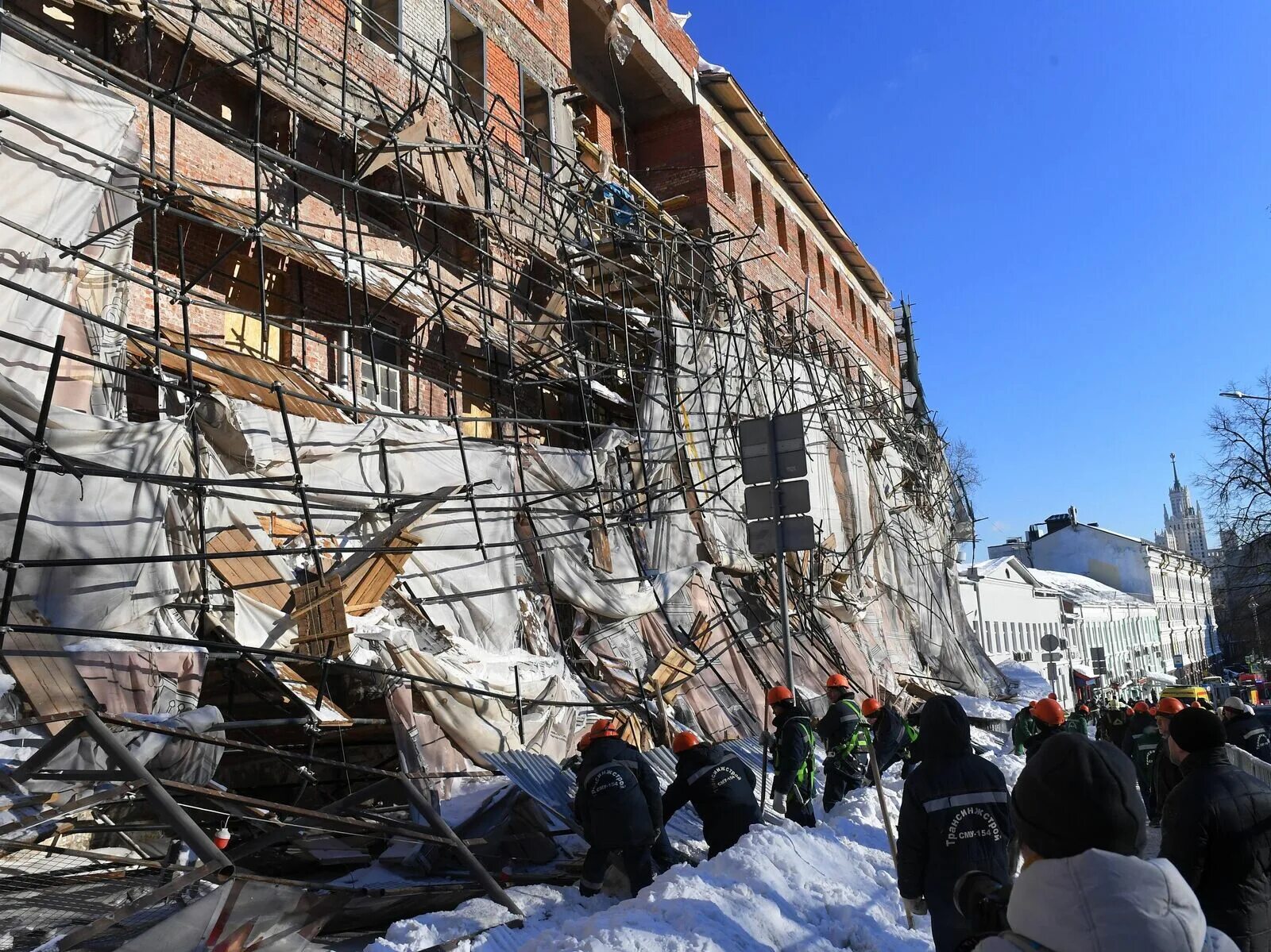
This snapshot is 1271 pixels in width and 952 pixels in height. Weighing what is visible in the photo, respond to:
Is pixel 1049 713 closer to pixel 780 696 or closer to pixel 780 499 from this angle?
pixel 780 696

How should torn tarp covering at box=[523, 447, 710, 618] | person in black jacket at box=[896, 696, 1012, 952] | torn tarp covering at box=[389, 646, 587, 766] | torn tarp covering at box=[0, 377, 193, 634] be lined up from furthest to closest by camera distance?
torn tarp covering at box=[523, 447, 710, 618]
torn tarp covering at box=[389, 646, 587, 766]
torn tarp covering at box=[0, 377, 193, 634]
person in black jacket at box=[896, 696, 1012, 952]

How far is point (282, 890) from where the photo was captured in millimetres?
4891

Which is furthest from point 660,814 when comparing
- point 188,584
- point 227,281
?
point 227,281

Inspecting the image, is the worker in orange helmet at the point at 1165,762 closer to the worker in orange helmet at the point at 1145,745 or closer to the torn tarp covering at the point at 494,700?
the worker in orange helmet at the point at 1145,745

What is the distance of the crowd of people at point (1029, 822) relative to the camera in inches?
83.3

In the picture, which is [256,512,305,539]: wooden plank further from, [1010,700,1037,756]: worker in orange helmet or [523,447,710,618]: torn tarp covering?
[1010,700,1037,756]: worker in orange helmet

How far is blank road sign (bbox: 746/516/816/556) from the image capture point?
362 inches

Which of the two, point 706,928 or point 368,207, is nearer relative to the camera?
point 706,928

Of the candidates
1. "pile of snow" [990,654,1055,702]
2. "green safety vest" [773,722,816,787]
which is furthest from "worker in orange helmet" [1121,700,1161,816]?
"pile of snow" [990,654,1055,702]

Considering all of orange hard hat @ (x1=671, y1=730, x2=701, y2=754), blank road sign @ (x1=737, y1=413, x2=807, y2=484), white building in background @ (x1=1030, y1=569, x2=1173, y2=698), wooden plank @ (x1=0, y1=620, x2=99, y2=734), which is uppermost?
blank road sign @ (x1=737, y1=413, x2=807, y2=484)

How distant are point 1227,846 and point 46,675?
22.8 ft

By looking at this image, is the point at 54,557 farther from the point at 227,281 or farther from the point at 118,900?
the point at 227,281

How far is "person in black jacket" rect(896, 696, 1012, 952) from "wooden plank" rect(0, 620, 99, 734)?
5.32 m

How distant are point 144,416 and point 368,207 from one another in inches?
191
